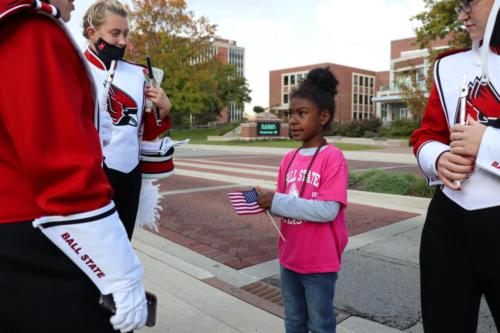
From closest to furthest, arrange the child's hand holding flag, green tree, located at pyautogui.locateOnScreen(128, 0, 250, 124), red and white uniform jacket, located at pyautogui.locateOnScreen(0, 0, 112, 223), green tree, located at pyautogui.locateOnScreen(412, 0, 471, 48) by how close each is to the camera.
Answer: red and white uniform jacket, located at pyautogui.locateOnScreen(0, 0, 112, 223) → the child's hand holding flag → green tree, located at pyautogui.locateOnScreen(412, 0, 471, 48) → green tree, located at pyautogui.locateOnScreen(128, 0, 250, 124)

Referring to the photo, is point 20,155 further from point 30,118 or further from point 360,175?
point 360,175

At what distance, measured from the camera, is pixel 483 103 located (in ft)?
5.41

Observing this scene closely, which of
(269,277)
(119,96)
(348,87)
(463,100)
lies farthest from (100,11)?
(348,87)

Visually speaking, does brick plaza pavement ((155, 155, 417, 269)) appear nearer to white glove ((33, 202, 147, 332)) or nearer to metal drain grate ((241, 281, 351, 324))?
metal drain grate ((241, 281, 351, 324))

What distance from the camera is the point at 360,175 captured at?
31.1 feet

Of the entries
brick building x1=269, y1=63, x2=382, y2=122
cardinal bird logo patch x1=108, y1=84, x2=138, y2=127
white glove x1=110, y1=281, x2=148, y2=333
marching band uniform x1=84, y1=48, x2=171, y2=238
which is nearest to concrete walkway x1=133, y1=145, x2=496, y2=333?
marching band uniform x1=84, y1=48, x2=171, y2=238

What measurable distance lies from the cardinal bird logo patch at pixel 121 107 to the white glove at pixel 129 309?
56.4 inches

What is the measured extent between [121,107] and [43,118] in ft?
4.69

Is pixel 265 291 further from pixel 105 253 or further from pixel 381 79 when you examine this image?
pixel 381 79

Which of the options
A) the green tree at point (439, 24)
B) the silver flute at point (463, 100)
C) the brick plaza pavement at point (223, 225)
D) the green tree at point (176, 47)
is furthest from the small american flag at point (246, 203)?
the green tree at point (176, 47)

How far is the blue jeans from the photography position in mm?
2230

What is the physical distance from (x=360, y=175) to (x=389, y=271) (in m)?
5.47

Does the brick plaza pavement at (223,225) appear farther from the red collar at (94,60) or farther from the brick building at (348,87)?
the brick building at (348,87)

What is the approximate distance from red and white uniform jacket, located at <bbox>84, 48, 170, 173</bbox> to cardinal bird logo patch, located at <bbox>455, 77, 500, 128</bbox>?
5.92 ft
